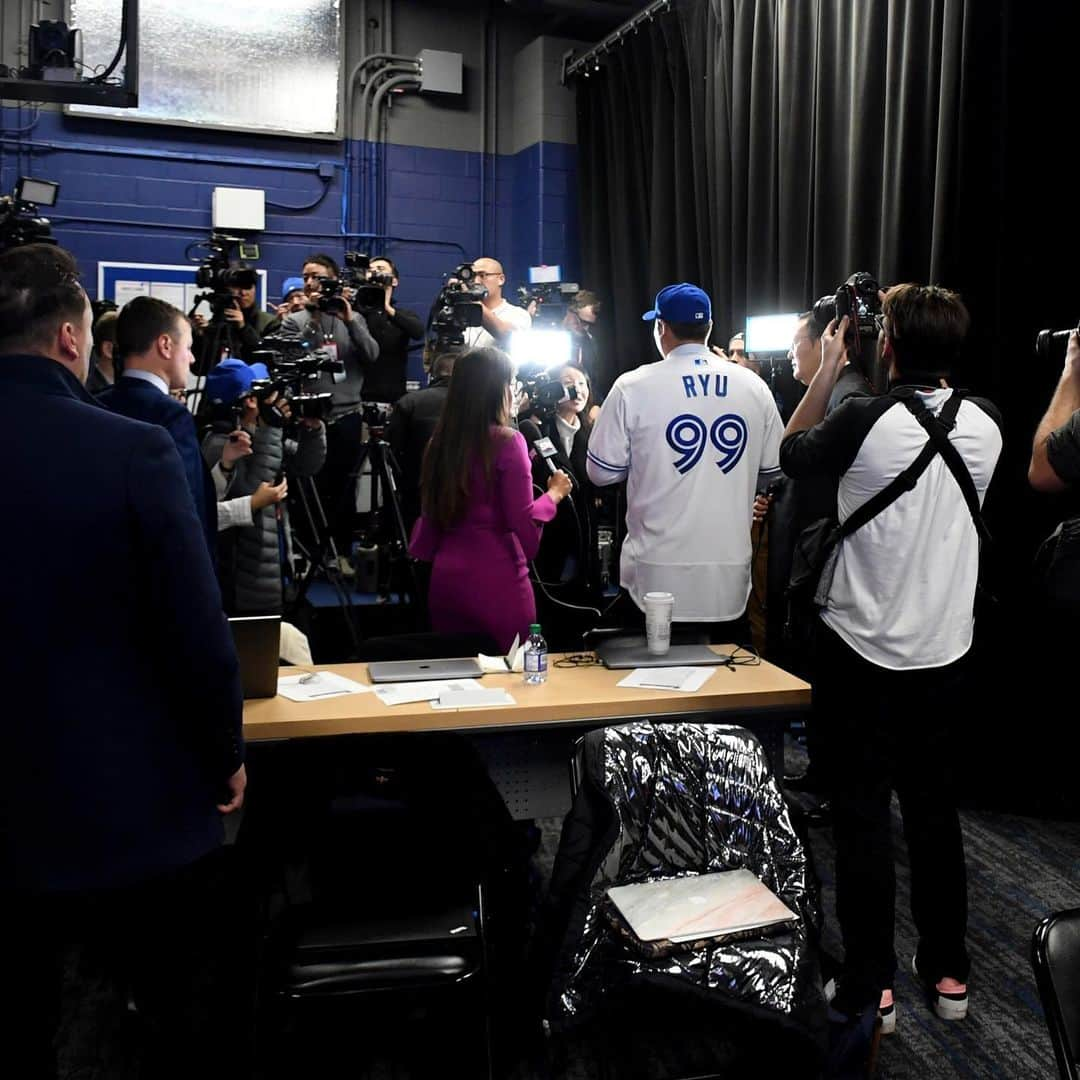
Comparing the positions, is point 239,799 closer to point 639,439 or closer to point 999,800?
point 639,439

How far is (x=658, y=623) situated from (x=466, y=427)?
70 cm

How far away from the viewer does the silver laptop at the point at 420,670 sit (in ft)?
8.18

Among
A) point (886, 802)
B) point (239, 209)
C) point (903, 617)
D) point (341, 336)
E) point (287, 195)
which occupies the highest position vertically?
point (287, 195)

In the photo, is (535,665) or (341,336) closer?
(535,665)

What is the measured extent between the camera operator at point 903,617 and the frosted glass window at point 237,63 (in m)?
5.79

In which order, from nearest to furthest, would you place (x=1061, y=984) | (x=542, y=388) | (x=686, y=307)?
1. (x=1061, y=984)
2. (x=686, y=307)
3. (x=542, y=388)

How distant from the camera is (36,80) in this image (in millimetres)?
3549

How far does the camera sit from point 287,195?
7.09m

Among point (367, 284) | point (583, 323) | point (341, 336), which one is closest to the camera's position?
point (367, 284)

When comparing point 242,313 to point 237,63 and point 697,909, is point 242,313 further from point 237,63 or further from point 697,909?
point 697,909

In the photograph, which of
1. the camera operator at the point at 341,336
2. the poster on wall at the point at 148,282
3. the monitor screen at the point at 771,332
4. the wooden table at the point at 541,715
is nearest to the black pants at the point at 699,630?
the wooden table at the point at 541,715

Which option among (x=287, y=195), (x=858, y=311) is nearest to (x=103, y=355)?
(x=858, y=311)

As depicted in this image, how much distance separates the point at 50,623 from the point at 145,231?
19.5ft

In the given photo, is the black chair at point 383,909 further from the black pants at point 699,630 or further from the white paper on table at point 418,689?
the black pants at point 699,630
